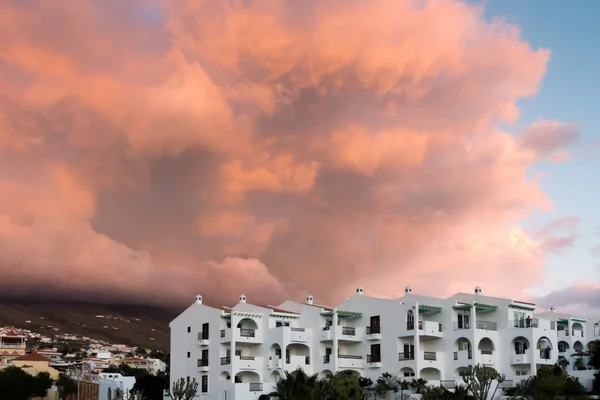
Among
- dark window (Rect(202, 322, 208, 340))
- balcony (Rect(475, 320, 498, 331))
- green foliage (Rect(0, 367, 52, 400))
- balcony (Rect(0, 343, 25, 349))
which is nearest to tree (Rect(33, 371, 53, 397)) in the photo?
green foliage (Rect(0, 367, 52, 400))

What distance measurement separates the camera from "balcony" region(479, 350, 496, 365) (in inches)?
2173

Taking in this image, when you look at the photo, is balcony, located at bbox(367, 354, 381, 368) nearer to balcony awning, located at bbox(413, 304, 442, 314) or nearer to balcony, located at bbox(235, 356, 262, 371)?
balcony awning, located at bbox(413, 304, 442, 314)

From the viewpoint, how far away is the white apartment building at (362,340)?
184ft

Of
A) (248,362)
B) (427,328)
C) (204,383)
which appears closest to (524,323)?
(427,328)

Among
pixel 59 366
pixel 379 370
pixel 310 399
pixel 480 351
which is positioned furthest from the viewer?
pixel 59 366

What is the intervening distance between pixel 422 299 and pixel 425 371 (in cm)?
541

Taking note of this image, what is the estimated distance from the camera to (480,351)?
5544 cm

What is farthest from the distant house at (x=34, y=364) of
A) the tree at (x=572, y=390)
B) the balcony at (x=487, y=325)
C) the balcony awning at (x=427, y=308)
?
the tree at (x=572, y=390)

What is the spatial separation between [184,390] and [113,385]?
557 inches

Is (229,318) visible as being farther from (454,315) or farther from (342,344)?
(454,315)

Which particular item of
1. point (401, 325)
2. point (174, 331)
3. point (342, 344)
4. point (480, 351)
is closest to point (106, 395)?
point (174, 331)

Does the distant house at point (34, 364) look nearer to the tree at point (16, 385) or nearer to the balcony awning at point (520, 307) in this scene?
the tree at point (16, 385)

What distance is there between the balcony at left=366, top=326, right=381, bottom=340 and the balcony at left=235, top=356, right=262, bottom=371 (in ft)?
28.7

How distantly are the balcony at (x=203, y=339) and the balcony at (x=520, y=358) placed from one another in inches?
923
